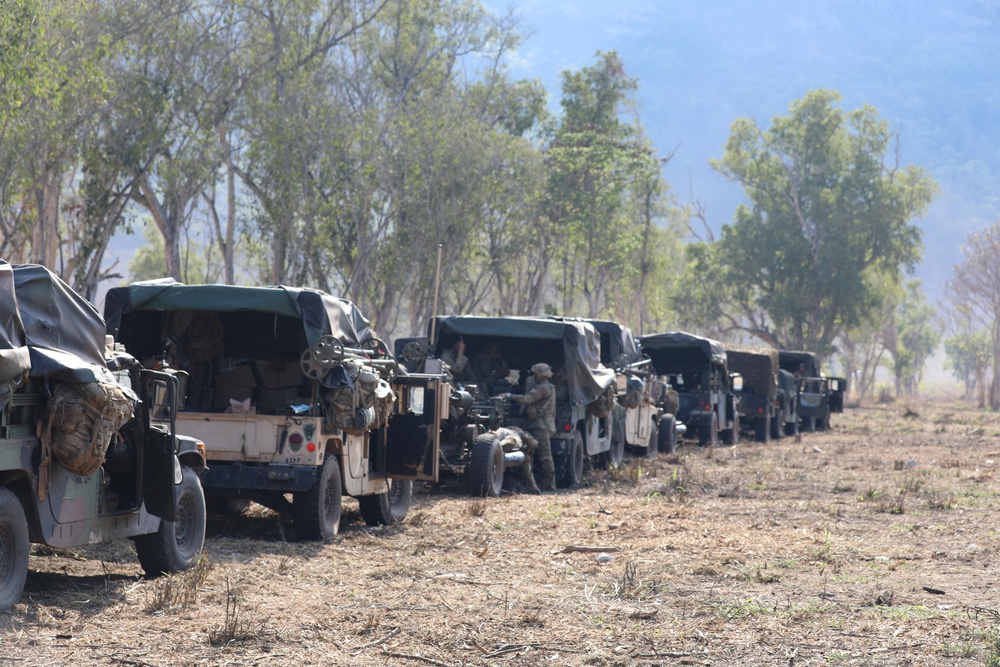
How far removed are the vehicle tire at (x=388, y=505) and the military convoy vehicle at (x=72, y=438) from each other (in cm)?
394

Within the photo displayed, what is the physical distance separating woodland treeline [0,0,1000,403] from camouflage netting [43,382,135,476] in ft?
47.6

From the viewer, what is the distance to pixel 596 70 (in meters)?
50.2

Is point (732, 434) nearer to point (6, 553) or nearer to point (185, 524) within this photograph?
point (185, 524)

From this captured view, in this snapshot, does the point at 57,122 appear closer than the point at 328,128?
Yes

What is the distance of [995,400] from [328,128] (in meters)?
48.2

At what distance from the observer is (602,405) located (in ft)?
61.2

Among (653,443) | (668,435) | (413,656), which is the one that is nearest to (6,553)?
(413,656)

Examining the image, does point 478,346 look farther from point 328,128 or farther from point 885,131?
point 885,131

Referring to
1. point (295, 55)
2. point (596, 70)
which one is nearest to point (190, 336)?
point (295, 55)

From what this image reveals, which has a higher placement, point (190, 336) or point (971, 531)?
point (190, 336)

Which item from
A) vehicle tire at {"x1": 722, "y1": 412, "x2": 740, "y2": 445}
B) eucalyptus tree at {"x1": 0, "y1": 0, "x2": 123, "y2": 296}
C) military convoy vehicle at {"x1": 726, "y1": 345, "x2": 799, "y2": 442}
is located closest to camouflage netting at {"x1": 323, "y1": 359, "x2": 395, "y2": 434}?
eucalyptus tree at {"x1": 0, "y1": 0, "x2": 123, "y2": 296}

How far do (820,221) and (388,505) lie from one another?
51.8 meters

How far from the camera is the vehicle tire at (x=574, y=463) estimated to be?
17766 millimetres

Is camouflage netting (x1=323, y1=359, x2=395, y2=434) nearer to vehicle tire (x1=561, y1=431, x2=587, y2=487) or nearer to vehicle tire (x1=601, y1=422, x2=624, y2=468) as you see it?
vehicle tire (x1=561, y1=431, x2=587, y2=487)
